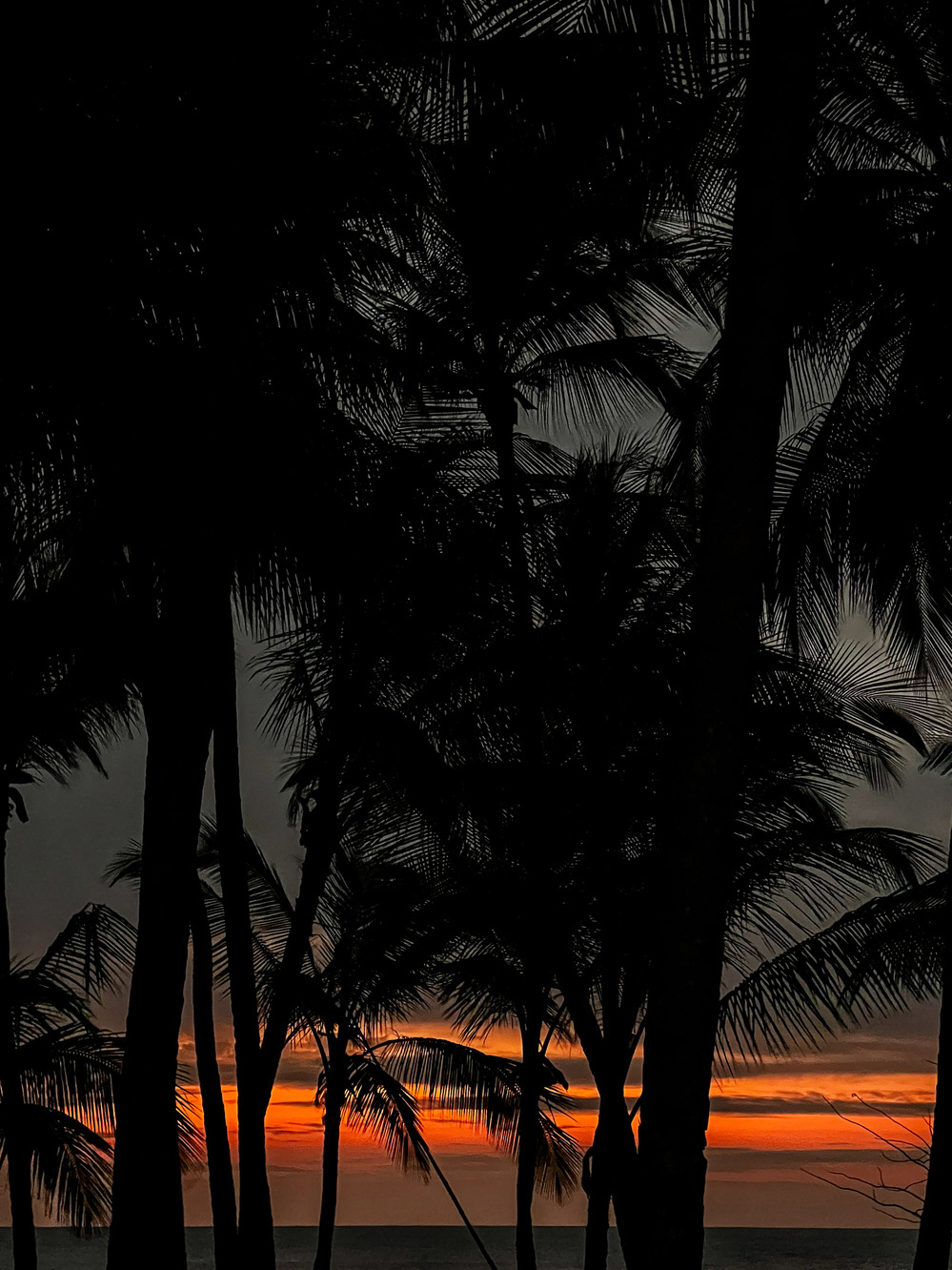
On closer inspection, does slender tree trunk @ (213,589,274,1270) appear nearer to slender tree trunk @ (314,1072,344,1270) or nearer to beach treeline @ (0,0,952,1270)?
beach treeline @ (0,0,952,1270)

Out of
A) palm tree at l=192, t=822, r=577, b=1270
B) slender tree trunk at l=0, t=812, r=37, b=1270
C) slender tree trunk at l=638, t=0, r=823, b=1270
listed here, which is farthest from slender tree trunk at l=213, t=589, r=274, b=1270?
slender tree trunk at l=638, t=0, r=823, b=1270

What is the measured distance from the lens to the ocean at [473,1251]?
221 feet

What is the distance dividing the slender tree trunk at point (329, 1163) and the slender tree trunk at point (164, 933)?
10.2 m

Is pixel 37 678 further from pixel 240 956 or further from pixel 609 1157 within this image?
pixel 609 1157

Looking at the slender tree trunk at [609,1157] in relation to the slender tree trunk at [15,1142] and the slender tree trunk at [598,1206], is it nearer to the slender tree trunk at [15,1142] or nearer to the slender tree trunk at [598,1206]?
the slender tree trunk at [598,1206]

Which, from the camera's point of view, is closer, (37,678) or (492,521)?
(492,521)

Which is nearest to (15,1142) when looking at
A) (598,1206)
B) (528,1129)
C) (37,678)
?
(37,678)

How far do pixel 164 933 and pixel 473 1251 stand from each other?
2867 inches

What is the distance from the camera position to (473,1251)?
72.7 metres

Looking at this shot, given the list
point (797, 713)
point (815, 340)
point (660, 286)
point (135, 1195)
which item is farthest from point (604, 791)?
point (135, 1195)

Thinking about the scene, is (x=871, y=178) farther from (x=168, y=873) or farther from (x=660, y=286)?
(x=168, y=873)

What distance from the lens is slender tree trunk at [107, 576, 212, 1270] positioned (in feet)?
20.7

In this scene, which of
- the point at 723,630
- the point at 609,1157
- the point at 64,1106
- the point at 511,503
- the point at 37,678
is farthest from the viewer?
the point at 64,1106

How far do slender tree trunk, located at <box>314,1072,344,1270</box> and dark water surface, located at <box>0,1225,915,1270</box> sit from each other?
148ft
